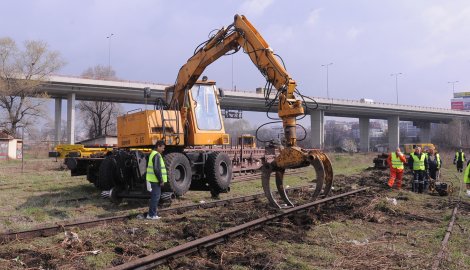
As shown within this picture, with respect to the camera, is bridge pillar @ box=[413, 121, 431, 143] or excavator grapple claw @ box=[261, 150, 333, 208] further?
bridge pillar @ box=[413, 121, 431, 143]

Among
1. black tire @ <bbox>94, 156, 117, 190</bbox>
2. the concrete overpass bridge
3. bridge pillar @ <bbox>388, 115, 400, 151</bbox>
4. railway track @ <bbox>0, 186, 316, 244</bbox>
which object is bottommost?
Result: railway track @ <bbox>0, 186, 316, 244</bbox>

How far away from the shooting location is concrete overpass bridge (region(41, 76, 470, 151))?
47.0 metres

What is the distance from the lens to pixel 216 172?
11781mm

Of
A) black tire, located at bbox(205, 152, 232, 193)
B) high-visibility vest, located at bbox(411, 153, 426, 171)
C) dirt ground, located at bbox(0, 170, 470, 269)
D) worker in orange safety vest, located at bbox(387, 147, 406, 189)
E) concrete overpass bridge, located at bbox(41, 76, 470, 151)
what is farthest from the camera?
concrete overpass bridge, located at bbox(41, 76, 470, 151)

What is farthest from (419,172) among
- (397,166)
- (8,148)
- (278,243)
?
(8,148)

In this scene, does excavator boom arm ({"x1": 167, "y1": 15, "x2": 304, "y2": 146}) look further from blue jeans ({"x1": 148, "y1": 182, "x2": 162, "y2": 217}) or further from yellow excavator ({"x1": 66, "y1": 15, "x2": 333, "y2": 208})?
blue jeans ({"x1": 148, "y1": 182, "x2": 162, "y2": 217})

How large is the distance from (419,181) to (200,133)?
756cm

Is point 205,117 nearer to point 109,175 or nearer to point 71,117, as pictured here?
point 109,175

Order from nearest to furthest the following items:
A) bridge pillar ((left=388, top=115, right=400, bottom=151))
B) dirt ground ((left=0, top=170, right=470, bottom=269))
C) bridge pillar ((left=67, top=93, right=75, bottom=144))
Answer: dirt ground ((left=0, top=170, right=470, bottom=269)) < bridge pillar ((left=67, top=93, right=75, bottom=144)) < bridge pillar ((left=388, top=115, right=400, bottom=151))

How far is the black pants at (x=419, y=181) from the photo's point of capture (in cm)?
1418

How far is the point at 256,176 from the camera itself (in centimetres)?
1873

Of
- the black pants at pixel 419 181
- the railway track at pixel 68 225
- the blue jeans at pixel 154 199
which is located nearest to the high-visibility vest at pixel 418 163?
the black pants at pixel 419 181

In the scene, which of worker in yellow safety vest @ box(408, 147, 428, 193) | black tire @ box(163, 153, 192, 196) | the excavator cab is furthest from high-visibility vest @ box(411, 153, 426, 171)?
black tire @ box(163, 153, 192, 196)

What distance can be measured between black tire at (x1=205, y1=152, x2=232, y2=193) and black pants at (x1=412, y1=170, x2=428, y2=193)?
21.6ft
